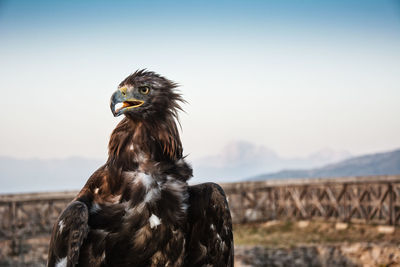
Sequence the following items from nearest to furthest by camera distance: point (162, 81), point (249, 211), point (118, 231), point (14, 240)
Result: point (118, 231) < point (162, 81) < point (14, 240) < point (249, 211)

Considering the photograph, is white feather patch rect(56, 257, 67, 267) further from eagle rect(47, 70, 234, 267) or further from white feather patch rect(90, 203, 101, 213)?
white feather patch rect(90, 203, 101, 213)

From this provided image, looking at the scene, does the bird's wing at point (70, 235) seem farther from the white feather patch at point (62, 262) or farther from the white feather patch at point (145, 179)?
the white feather patch at point (145, 179)

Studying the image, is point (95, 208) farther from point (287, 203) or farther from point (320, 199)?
point (287, 203)

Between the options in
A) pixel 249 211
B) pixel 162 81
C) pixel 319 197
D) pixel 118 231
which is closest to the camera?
pixel 118 231

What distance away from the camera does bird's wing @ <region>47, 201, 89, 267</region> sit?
4.32 m

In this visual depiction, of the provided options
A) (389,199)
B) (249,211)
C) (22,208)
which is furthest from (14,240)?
(389,199)

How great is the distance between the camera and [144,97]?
473 cm

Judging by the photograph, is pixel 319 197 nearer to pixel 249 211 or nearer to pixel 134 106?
pixel 249 211

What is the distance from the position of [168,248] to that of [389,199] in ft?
46.6

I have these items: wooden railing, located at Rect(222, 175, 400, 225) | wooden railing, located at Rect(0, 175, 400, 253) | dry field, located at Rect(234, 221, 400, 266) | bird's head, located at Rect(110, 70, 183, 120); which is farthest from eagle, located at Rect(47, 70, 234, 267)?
wooden railing, located at Rect(222, 175, 400, 225)

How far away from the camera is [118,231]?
14.6 feet

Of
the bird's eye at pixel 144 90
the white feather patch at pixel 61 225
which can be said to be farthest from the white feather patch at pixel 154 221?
the bird's eye at pixel 144 90

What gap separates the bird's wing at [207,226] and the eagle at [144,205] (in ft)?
0.03

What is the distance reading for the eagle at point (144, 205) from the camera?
4441mm
